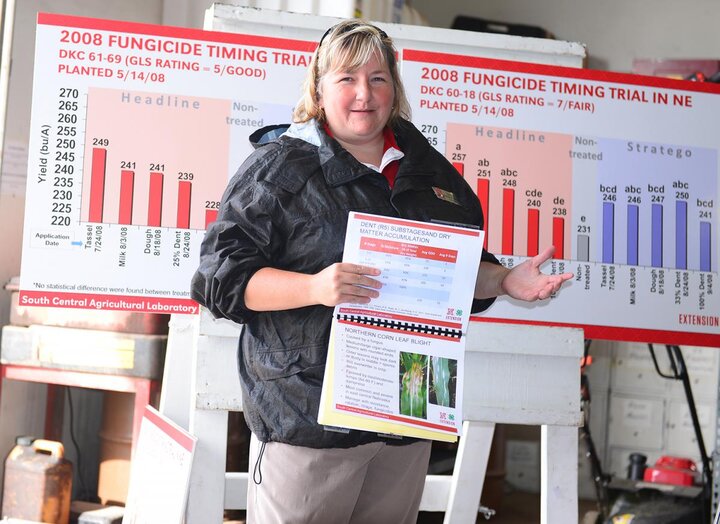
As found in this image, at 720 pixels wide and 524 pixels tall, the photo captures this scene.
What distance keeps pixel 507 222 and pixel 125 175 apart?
0.90 m

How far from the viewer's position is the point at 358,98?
4.42 feet

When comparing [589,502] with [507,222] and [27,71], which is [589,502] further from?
→ [27,71]

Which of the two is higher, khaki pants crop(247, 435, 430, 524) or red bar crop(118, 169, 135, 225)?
red bar crop(118, 169, 135, 225)

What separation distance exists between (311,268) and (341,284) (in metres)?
0.11

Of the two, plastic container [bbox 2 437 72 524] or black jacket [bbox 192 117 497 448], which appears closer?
black jacket [bbox 192 117 497 448]

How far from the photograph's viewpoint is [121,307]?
204cm

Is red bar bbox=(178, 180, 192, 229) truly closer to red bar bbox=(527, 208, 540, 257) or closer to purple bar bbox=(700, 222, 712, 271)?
red bar bbox=(527, 208, 540, 257)

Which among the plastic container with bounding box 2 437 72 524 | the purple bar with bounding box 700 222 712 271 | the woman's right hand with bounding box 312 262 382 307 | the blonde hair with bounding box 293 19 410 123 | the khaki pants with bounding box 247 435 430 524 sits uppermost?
the blonde hair with bounding box 293 19 410 123

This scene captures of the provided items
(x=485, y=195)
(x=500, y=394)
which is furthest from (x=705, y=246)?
(x=500, y=394)

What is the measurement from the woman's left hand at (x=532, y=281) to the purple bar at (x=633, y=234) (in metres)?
0.82

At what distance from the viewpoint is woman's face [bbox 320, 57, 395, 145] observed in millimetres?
1351

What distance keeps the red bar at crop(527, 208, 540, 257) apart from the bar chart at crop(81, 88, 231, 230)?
74 cm

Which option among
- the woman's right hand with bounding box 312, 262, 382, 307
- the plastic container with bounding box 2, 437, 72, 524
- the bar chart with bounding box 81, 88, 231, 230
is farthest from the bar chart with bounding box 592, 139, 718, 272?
the plastic container with bounding box 2, 437, 72, 524

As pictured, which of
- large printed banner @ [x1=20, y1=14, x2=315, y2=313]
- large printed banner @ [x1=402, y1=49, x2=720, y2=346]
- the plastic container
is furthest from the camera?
the plastic container
